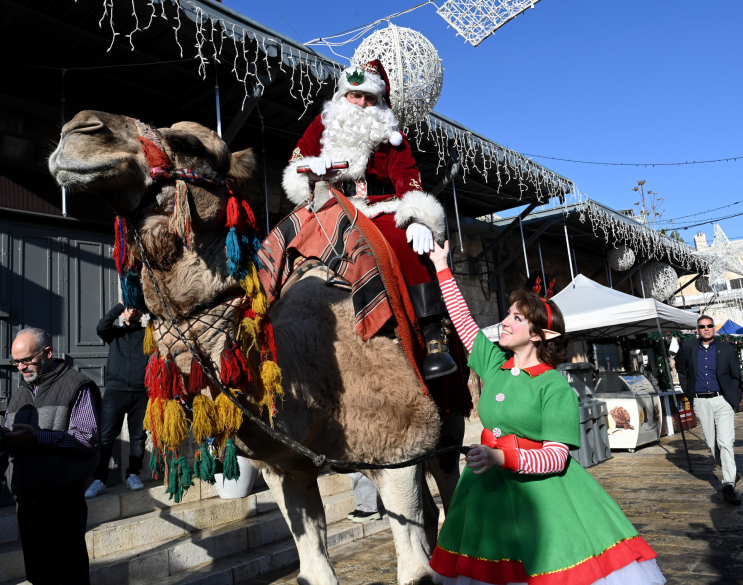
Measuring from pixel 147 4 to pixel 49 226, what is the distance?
9.99 feet

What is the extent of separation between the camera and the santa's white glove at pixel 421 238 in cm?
308

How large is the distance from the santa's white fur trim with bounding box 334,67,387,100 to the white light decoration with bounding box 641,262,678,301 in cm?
1764

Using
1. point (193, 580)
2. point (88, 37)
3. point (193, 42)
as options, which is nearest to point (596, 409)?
point (193, 580)

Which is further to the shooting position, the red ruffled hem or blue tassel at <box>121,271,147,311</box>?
blue tassel at <box>121,271,147,311</box>

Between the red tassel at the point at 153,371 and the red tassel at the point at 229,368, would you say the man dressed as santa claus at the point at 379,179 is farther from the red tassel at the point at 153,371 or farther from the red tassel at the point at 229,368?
the red tassel at the point at 153,371

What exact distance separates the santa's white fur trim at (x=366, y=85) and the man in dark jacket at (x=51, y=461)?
8.79ft

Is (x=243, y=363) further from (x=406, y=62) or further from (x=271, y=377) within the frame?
(x=406, y=62)

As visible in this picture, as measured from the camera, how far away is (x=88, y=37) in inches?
243

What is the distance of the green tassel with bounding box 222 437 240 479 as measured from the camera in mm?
2230

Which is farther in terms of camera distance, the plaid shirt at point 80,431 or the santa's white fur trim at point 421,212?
the plaid shirt at point 80,431

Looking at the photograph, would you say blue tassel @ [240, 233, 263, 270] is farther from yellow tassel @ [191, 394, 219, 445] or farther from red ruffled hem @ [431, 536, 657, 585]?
red ruffled hem @ [431, 536, 657, 585]

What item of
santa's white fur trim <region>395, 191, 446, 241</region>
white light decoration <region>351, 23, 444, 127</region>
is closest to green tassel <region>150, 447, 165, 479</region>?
santa's white fur trim <region>395, 191, 446, 241</region>

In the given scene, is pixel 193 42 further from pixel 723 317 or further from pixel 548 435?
pixel 723 317

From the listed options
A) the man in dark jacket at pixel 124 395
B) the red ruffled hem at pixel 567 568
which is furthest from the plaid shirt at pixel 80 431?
the red ruffled hem at pixel 567 568
